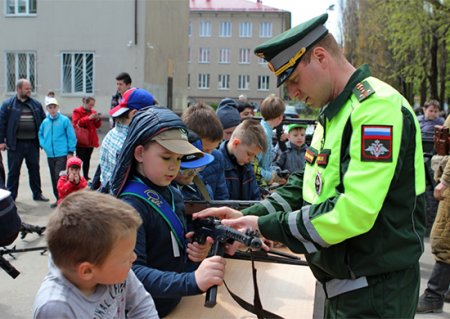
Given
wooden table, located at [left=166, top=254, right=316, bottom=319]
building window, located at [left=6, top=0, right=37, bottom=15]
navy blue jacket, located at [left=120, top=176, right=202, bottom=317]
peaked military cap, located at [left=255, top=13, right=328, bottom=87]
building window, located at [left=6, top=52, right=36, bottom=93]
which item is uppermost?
building window, located at [left=6, top=0, right=37, bottom=15]


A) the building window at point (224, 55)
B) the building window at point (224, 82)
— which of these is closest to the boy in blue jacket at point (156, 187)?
the building window at point (224, 82)

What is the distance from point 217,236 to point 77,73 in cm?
2084

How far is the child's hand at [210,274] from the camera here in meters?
1.90

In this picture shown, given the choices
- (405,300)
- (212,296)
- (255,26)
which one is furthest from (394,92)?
(255,26)

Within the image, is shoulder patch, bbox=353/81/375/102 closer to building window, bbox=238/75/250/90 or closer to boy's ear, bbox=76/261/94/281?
boy's ear, bbox=76/261/94/281

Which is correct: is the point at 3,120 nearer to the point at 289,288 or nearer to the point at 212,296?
the point at 289,288

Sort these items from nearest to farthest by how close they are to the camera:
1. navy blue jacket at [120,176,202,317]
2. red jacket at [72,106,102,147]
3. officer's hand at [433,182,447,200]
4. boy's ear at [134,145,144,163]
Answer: navy blue jacket at [120,176,202,317]
boy's ear at [134,145,144,163]
officer's hand at [433,182,447,200]
red jacket at [72,106,102,147]

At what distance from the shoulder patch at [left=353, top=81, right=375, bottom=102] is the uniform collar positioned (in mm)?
21

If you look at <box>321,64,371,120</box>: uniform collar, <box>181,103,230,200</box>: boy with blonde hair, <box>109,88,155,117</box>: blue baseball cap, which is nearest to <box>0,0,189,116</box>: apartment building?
<box>109,88,155,117</box>: blue baseball cap

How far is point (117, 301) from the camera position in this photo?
1.75 m

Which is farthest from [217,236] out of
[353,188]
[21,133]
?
[21,133]

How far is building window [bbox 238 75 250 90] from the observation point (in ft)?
184

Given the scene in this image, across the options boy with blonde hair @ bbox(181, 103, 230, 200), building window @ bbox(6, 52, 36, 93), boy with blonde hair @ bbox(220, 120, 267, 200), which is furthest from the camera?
building window @ bbox(6, 52, 36, 93)

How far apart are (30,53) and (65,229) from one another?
22.1 metres
